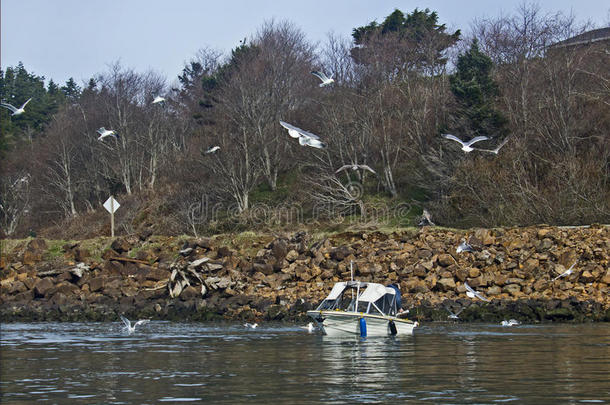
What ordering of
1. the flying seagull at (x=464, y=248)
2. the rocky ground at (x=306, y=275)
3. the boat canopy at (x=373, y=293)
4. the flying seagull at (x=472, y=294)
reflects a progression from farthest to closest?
1. the flying seagull at (x=464, y=248)
2. the rocky ground at (x=306, y=275)
3. the flying seagull at (x=472, y=294)
4. the boat canopy at (x=373, y=293)

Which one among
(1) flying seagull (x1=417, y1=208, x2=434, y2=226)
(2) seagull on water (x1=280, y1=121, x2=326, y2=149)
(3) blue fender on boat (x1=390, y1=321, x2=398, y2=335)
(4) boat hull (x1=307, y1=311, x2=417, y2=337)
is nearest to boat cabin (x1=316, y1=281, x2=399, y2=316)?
(4) boat hull (x1=307, y1=311, x2=417, y2=337)

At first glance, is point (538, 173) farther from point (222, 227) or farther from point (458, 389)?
point (458, 389)

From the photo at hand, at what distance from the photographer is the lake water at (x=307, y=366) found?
54.5 feet

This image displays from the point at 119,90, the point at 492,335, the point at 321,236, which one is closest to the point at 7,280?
the point at 321,236

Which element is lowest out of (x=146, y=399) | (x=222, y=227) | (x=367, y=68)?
(x=146, y=399)

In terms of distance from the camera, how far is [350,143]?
62.3m

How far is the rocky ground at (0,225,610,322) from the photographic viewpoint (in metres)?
35.4

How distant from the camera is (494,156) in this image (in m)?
54.8

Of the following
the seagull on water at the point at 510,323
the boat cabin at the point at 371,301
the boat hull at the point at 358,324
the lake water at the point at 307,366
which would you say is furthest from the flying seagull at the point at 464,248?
the boat hull at the point at 358,324

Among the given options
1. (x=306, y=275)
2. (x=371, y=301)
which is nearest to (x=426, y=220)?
(x=306, y=275)

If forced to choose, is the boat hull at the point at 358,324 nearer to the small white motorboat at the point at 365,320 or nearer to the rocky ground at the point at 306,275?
the small white motorboat at the point at 365,320

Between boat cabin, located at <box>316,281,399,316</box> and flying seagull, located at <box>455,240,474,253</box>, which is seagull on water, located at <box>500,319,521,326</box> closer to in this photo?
boat cabin, located at <box>316,281,399,316</box>

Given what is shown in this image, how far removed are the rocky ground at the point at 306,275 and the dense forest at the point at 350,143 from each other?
5.69 metres

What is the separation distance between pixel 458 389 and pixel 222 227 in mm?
47471
